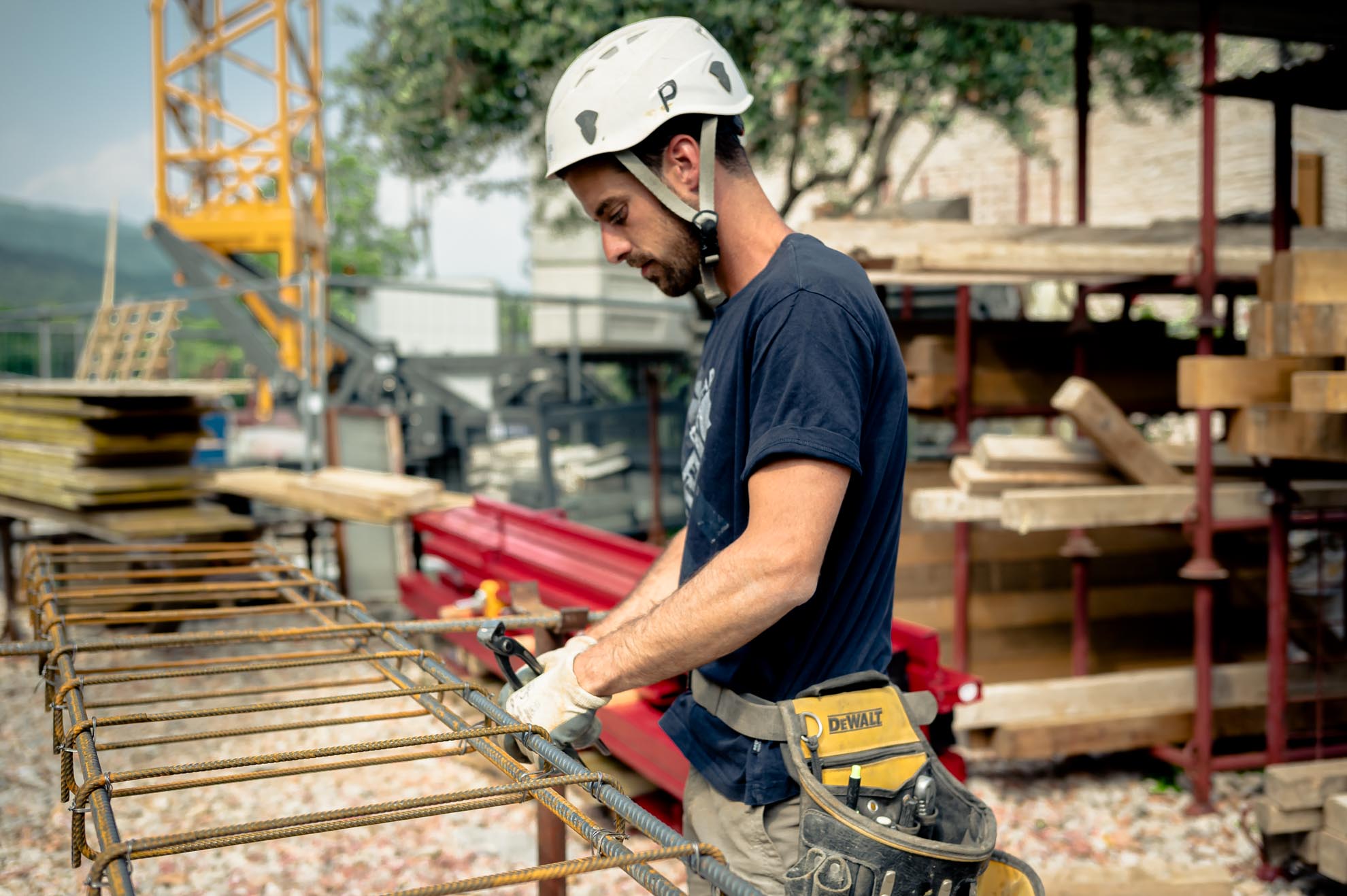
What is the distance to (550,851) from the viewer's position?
10.8 feet

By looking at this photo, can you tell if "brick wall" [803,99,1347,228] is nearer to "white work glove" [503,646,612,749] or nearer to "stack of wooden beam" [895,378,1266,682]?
"stack of wooden beam" [895,378,1266,682]

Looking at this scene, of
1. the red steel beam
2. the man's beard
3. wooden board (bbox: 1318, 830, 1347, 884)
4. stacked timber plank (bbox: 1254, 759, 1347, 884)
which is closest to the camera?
the man's beard

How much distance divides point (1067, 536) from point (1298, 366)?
1.89m

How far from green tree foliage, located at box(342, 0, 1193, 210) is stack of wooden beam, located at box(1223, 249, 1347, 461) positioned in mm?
5734

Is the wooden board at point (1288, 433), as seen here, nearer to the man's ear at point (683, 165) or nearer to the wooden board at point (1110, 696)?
the wooden board at point (1110, 696)

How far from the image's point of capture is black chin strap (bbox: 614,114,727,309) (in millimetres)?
2088

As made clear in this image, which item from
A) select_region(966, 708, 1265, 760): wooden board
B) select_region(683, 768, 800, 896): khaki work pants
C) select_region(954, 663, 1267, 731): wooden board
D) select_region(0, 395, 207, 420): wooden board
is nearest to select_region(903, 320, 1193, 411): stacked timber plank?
select_region(954, 663, 1267, 731): wooden board

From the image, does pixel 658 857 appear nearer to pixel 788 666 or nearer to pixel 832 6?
pixel 788 666

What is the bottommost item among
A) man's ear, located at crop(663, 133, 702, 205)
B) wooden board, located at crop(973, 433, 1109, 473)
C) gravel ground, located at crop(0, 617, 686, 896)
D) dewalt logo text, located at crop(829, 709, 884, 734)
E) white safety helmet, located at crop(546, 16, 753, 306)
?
gravel ground, located at crop(0, 617, 686, 896)

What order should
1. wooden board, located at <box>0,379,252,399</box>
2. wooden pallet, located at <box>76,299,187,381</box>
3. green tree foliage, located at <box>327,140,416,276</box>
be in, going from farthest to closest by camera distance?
1. green tree foliage, located at <box>327,140,416,276</box>
2. wooden pallet, located at <box>76,299,187,381</box>
3. wooden board, located at <box>0,379,252,399</box>

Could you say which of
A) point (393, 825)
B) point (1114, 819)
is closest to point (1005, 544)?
point (1114, 819)

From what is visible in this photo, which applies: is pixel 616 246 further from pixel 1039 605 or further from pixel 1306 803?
pixel 1039 605

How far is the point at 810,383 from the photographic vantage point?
182 cm

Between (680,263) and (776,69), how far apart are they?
7.91 metres
